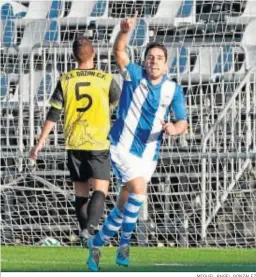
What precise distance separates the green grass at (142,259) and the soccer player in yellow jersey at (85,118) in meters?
0.48

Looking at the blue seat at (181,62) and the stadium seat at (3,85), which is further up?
the blue seat at (181,62)

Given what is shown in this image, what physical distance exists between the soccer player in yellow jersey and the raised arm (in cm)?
82

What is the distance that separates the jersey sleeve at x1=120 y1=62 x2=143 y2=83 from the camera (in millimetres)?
9484

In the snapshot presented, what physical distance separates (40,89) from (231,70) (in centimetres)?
211

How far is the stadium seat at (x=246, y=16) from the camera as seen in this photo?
15.2 meters

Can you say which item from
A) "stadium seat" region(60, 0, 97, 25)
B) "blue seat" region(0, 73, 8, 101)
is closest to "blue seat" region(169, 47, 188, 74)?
"stadium seat" region(60, 0, 97, 25)

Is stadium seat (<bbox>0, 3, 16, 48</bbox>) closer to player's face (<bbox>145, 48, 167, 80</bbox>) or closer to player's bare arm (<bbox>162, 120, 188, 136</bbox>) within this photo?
player's face (<bbox>145, 48, 167, 80</bbox>)

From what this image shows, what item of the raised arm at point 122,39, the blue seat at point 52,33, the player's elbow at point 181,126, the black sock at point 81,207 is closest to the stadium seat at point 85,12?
the blue seat at point 52,33

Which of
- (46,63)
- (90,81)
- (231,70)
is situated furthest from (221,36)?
(90,81)

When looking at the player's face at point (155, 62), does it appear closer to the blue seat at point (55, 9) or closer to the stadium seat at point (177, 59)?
the stadium seat at point (177, 59)

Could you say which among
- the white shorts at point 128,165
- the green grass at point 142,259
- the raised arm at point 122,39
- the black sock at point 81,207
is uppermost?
the raised arm at point 122,39

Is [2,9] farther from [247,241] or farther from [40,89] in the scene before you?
[247,241]

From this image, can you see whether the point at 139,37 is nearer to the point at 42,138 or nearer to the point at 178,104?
the point at 42,138

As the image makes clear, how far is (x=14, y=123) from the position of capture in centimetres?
1545
